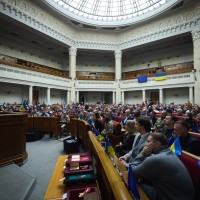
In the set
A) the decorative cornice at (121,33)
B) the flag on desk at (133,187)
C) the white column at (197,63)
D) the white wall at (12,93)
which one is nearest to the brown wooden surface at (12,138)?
the flag on desk at (133,187)

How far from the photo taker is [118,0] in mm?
21812

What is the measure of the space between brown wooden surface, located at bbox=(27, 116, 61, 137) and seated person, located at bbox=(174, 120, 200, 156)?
18.3ft

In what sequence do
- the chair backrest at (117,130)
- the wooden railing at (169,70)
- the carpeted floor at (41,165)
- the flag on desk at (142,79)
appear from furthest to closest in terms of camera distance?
the flag on desk at (142,79), the wooden railing at (169,70), the chair backrest at (117,130), the carpeted floor at (41,165)

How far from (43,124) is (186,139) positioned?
6.46 metres

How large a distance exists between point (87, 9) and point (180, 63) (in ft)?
48.5

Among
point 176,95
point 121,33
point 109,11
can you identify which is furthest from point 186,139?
point 109,11

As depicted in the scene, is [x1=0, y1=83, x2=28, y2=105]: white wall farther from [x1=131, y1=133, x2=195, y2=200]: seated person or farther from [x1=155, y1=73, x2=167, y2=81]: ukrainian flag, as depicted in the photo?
[x1=131, y1=133, x2=195, y2=200]: seated person

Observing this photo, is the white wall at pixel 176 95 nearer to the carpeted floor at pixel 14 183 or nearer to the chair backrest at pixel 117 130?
the chair backrest at pixel 117 130

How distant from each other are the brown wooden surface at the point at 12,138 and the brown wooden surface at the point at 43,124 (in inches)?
130

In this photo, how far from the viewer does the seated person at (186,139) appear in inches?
99.5

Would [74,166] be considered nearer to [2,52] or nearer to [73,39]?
[2,52]

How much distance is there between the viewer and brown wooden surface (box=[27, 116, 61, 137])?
285 inches

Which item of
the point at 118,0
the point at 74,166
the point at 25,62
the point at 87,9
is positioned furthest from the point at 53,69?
the point at 74,166

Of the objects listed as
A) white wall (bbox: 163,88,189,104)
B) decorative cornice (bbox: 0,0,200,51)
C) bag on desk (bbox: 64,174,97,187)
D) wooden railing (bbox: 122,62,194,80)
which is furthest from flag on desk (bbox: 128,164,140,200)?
white wall (bbox: 163,88,189,104)
